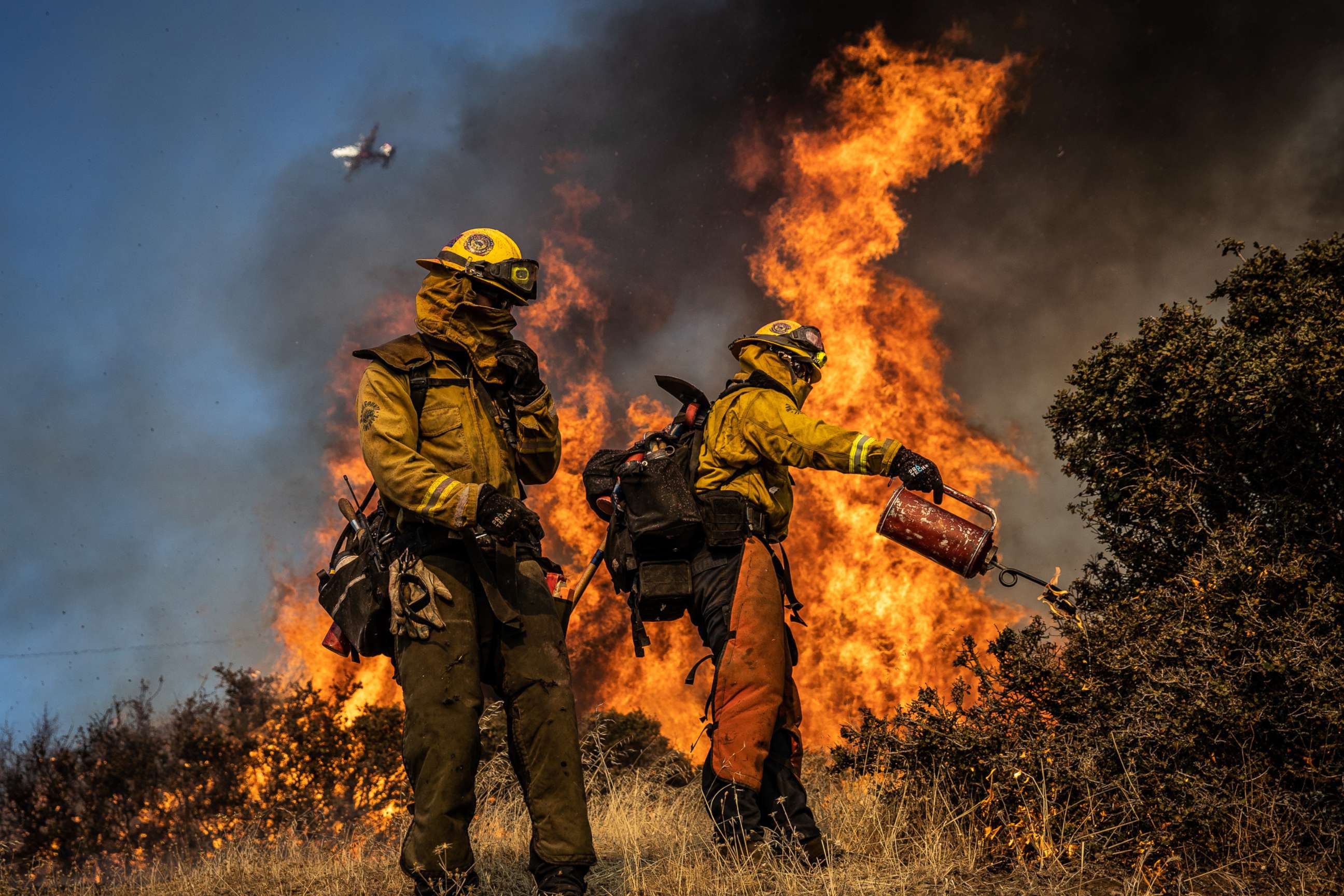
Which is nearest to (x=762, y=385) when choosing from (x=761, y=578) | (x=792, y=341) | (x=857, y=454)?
(x=792, y=341)

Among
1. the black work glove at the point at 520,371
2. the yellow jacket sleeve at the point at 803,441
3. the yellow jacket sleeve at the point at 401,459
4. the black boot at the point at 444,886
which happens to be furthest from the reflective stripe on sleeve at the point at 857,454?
the black boot at the point at 444,886

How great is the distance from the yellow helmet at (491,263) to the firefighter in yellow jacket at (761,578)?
4.77ft

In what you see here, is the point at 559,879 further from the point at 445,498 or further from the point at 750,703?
the point at 445,498

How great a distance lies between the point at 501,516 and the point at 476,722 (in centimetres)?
86

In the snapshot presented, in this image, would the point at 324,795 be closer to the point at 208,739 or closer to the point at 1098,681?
the point at 208,739

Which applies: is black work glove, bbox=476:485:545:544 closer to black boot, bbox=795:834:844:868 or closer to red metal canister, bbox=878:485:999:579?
black boot, bbox=795:834:844:868

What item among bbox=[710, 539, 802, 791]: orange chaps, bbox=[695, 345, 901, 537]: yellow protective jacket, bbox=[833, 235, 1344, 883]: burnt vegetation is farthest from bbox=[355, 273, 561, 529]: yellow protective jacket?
bbox=[833, 235, 1344, 883]: burnt vegetation

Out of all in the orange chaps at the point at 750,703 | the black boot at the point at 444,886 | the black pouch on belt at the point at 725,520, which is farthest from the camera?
the black pouch on belt at the point at 725,520

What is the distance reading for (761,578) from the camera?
16.1 feet

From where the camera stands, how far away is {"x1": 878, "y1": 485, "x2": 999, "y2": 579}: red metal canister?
525 cm

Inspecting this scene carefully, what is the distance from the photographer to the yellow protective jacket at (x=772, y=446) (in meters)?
4.92

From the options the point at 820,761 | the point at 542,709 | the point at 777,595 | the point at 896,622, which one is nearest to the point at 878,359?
the point at 896,622

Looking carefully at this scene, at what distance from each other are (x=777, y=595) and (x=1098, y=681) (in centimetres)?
172

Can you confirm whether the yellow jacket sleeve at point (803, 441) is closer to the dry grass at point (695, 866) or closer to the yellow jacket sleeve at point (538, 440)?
the yellow jacket sleeve at point (538, 440)
